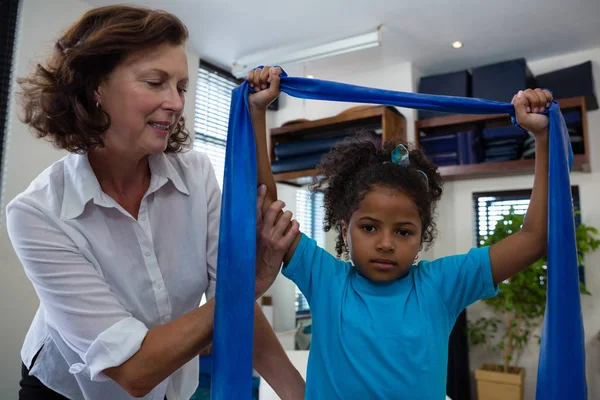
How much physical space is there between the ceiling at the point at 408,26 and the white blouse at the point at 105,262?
6.61 ft

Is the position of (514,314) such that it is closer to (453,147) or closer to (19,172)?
(453,147)

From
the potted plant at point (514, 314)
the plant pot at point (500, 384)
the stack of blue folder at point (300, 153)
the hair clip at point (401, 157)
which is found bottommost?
the plant pot at point (500, 384)

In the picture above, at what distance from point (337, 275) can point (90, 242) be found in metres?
0.57

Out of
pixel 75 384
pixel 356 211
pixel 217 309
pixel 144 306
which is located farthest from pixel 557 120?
pixel 75 384

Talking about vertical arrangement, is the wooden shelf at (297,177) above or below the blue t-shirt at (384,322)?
above

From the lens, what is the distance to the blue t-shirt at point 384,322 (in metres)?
0.97

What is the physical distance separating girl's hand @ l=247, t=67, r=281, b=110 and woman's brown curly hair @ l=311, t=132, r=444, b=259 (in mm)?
316

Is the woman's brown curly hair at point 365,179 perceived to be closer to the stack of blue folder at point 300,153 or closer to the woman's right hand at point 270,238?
the woman's right hand at point 270,238

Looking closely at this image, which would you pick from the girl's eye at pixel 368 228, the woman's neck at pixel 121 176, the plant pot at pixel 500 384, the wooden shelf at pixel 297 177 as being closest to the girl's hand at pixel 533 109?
the girl's eye at pixel 368 228

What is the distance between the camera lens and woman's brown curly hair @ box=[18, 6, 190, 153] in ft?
3.36

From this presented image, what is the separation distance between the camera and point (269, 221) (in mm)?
1068

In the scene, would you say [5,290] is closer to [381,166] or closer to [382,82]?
[381,166]

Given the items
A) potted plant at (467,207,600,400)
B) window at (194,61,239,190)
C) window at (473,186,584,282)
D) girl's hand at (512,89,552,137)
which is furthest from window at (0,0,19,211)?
window at (473,186,584,282)

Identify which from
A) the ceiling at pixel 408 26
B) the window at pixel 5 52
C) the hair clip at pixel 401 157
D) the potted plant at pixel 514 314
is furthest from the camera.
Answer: the potted plant at pixel 514 314
